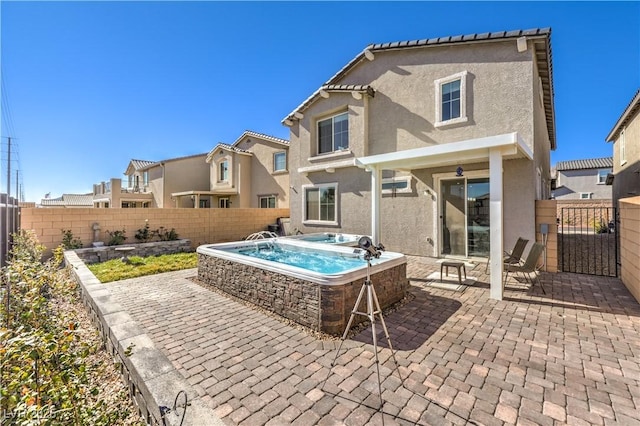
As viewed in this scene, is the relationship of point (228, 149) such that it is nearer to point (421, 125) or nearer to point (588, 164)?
point (421, 125)

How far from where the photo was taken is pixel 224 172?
26.2 meters

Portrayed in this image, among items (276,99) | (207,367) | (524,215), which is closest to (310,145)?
(276,99)

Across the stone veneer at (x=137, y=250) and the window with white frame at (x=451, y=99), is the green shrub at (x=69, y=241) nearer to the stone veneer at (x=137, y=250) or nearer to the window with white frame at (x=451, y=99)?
the stone veneer at (x=137, y=250)

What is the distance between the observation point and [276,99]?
21172 mm

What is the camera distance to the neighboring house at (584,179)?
34.8 m

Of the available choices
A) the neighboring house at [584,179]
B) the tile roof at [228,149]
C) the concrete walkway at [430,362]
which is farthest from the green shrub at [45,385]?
the neighboring house at [584,179]

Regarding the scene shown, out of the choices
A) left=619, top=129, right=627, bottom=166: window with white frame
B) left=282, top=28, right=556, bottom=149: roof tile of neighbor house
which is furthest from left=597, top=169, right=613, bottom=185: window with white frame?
left=282, top=28, right=556, bottom=149: roof tile of neighbor house

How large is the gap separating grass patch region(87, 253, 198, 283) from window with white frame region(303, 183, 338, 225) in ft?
21.1

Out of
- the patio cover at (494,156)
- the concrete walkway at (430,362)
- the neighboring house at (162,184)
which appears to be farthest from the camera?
Answer: the neighboring house at (162,184)

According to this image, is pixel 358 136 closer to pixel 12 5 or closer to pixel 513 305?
pixel 513 305

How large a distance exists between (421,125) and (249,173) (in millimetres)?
16769

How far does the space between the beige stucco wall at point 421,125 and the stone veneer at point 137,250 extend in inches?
252

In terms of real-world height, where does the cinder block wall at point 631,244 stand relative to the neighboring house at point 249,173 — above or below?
below

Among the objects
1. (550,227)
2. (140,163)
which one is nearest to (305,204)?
(550,227)
